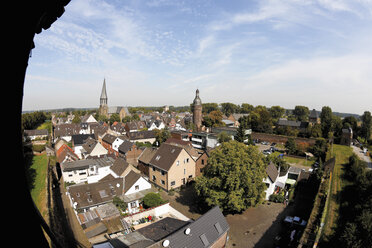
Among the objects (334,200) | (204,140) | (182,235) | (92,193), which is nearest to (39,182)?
(92,193)

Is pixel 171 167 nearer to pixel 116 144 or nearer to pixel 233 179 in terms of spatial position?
pixel 233 179

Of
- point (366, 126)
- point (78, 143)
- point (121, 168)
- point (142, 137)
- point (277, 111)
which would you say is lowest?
point (121, 168)

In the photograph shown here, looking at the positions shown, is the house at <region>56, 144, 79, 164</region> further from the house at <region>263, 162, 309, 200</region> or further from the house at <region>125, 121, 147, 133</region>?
the house at <region>125, 121, 147, 133</region>

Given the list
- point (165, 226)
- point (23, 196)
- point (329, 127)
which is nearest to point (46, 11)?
point (23, 196)

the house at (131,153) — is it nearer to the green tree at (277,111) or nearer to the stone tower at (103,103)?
the stone tower at (103,103)

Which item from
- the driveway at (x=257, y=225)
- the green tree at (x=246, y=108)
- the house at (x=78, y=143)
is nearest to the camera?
→ the driveway at (x=257, y=225)

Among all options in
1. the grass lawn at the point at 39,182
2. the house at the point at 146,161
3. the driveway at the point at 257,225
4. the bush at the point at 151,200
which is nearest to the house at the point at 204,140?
the house at the point at 146,161
